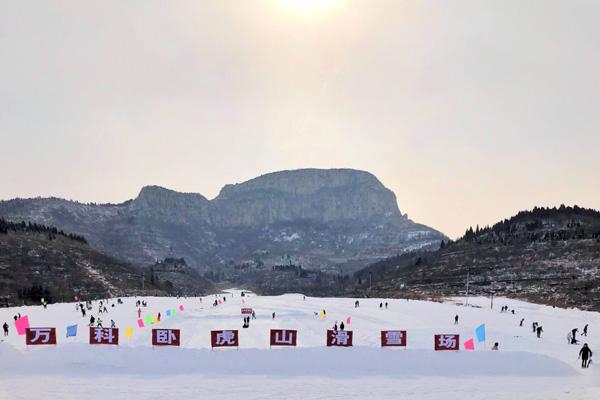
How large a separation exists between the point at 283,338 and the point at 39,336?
1779 centimetres

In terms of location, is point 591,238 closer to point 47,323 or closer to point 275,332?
point 275,332

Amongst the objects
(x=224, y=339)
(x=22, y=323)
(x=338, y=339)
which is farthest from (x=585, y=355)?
(x=22, y=323)

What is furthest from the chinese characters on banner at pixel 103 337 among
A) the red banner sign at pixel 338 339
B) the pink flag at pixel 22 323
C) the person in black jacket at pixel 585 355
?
the person in black jacket at pixel 585 355

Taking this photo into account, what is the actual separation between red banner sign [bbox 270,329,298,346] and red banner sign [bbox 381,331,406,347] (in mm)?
6766

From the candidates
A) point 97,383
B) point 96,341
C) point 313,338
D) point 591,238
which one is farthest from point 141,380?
point 591,238

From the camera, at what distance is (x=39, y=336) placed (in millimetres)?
34188

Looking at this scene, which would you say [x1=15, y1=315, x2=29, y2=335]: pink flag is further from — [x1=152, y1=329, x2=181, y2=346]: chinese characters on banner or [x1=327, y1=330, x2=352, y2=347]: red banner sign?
[x1=327, y1=330, x2=352, y2=347]: red banner sign

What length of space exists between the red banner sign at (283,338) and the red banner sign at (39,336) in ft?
52.4

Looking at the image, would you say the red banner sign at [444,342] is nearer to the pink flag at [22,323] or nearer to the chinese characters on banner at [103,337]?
the chinese characters on banner at [103,337]

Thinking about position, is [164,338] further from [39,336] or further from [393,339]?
[393,339]

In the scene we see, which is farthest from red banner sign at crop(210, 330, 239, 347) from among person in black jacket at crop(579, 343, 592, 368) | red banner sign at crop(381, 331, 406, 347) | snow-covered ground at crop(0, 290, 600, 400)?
person in black jacket at crop(579, 343, 592, 368)

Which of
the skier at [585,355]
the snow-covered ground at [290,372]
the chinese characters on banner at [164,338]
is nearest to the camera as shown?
the snow-covered ground at [290,372]

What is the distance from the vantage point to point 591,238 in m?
129

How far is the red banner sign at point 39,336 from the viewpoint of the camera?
3394cm
